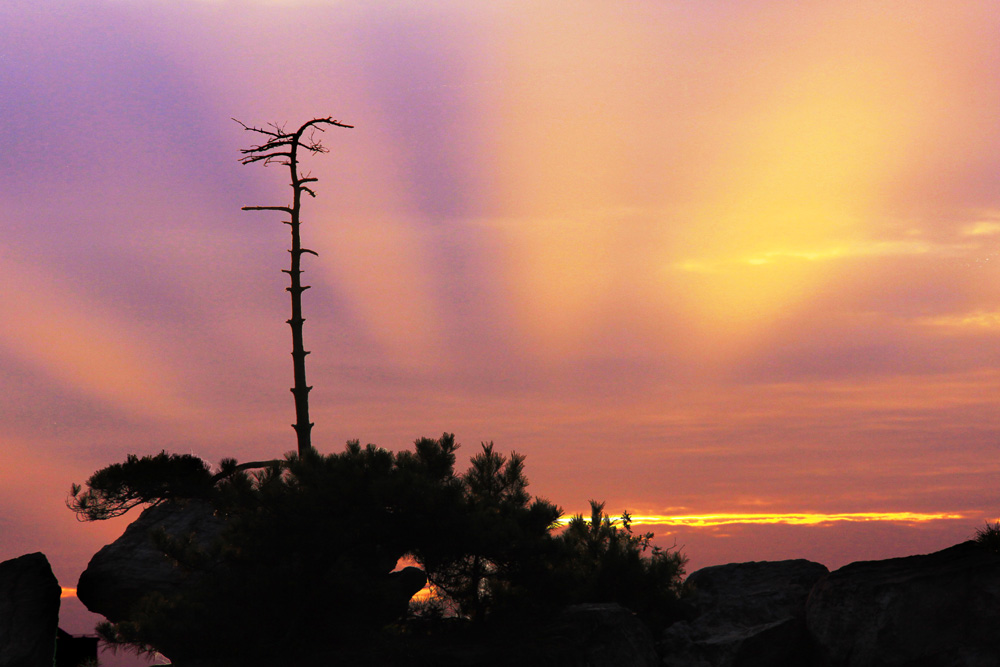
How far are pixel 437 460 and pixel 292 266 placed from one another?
382 inches

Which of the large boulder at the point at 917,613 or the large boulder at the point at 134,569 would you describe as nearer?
the large boulder at the point at 917,613

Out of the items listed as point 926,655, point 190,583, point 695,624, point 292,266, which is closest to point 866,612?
point 926,655

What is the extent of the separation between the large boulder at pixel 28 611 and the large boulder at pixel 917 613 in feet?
49.2

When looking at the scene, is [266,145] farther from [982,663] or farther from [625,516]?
[982,663]

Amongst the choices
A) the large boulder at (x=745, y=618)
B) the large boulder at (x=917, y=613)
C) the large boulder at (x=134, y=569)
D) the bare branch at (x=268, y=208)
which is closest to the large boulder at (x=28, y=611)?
the large boulder at (x=134, y=569)

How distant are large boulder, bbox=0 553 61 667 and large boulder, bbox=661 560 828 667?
12244 millimetres

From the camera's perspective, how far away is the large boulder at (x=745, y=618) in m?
17.1

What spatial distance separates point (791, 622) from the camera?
57.4 feet

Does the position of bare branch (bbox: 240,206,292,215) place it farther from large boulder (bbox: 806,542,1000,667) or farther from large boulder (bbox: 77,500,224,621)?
large boulder (bbox: 806,542,1000,667)

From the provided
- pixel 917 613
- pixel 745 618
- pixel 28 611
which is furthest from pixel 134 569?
pixel 917 613

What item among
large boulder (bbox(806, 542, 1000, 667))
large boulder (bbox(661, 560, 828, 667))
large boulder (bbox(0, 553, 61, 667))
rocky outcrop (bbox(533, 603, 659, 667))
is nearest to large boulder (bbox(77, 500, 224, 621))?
large boulder (bbox(0, 553, 61, 667))

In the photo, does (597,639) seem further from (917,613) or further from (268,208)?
(268,208)

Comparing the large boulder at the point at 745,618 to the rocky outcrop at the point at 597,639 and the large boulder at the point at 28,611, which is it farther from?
the large boulder at the point at 28,611

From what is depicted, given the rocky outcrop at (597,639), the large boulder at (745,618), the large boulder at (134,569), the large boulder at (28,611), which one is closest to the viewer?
the rocky outcrop at (597,639)
